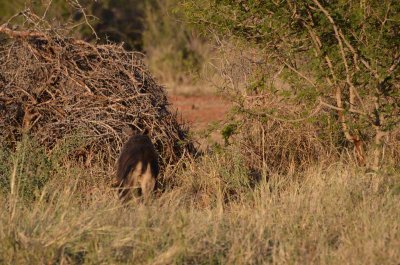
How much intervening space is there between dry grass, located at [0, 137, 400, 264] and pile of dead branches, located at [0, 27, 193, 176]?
3.78 feet

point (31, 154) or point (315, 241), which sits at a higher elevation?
point (31, 154)

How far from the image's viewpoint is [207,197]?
26.7 feet

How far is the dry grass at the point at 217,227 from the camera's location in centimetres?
517

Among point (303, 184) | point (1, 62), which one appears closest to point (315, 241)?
point (303, 184)

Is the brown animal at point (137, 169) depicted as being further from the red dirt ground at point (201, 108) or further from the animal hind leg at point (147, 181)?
the red dirt ground at point (201, 108)

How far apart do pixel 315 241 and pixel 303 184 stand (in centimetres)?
181

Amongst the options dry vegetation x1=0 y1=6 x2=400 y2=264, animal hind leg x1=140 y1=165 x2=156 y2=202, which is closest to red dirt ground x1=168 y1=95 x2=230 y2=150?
dry vegetation x1=0 y1=6 x2=400 y2=264

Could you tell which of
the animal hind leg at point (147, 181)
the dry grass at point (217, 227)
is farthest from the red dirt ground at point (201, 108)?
the dry grass at point (217, 227)

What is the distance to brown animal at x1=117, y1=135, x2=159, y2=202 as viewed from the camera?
7.36 m

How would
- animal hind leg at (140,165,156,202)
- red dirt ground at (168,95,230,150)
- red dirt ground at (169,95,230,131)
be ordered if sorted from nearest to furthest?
animal hind leg at (140,165,156,202) < red dirt ground at (168,95,230,150) < red dirt ground at (169,95,230,131)

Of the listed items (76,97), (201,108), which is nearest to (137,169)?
(76,97)

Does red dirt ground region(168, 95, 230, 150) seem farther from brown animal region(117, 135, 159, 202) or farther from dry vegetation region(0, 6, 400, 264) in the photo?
brown animal region(117, 135, 159, 202)

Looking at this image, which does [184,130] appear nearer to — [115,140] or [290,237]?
[115,140]

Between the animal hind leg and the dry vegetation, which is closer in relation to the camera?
the dry vegetation
